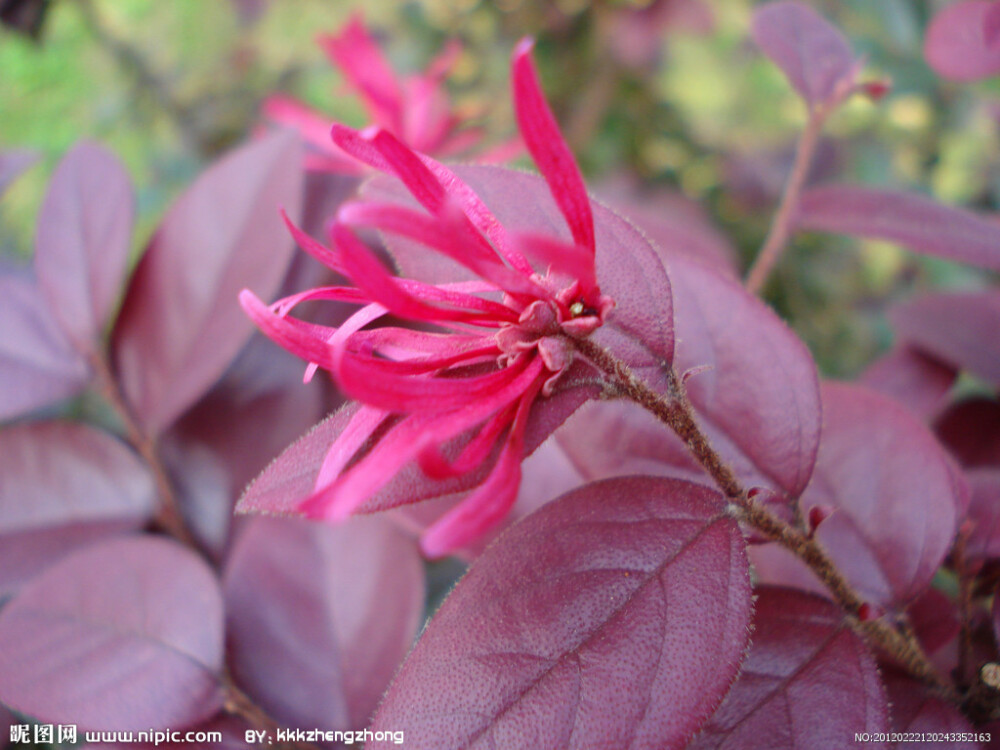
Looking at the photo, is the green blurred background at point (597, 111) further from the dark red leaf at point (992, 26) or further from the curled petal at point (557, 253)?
the curled petal at point (557, 253)

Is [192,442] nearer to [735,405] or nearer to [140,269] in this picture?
[140,269]

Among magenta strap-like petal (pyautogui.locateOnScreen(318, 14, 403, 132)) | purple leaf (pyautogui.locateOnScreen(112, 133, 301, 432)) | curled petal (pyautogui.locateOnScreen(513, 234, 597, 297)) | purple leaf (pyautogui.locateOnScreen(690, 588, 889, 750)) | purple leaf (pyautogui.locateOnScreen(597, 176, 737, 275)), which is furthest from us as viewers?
purple leaf (pyautogui.locateOnScreen(597, 176, 737, 275))

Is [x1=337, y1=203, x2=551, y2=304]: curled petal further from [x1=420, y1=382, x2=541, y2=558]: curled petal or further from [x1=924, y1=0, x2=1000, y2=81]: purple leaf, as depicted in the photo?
[x1=924, y1=0, x2=1000, y2=81]: purple leaf

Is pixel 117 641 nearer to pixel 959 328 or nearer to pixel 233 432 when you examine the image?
pixel 233 432

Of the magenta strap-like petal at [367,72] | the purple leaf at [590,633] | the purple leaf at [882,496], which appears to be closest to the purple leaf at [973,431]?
the purple leaf at [882,496]

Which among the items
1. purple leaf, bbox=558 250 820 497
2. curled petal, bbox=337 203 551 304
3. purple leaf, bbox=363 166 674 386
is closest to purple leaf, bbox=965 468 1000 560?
purple leaf, bbox=558 250 820 497

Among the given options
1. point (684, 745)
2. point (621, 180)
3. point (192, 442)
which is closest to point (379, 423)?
point (684, 745)

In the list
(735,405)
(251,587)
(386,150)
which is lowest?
(251,587)
